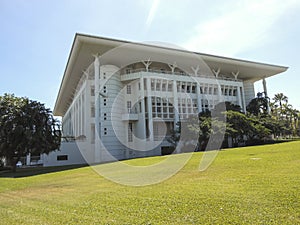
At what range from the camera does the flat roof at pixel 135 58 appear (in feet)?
84.7

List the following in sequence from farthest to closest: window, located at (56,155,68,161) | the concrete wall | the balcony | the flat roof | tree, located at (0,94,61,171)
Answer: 1. the balcony
2. window, located at (56,155,68,161)
3. the concrete wall
4. the flat roof
5. tree, located at (0,94,61,171)

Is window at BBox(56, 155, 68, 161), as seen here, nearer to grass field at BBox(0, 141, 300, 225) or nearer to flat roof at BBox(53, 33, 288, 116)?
flat roof at BBox(53, 33, 288, 116)

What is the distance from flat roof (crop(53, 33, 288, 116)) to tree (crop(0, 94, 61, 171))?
26.9 feet

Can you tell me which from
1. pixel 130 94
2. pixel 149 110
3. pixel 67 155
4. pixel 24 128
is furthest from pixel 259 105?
pixel 24 128

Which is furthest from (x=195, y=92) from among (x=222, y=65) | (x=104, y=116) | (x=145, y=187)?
(x=145, y=187)

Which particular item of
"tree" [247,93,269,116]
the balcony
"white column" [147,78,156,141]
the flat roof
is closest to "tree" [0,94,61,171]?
the flat roof

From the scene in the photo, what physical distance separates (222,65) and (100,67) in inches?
675

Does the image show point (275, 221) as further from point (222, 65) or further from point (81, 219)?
point (222, 65)

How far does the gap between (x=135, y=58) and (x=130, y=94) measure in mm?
4365

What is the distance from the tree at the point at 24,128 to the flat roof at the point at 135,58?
8.19m

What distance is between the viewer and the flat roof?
25.8 meters

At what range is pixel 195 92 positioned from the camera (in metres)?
33.1

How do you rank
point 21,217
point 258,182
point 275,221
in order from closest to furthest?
1. point 275,221
2. point 21,217
3. point 258,182

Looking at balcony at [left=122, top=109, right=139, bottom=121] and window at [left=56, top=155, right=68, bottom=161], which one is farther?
balcony at [left=122, top=109, right=139, bottom=121]
